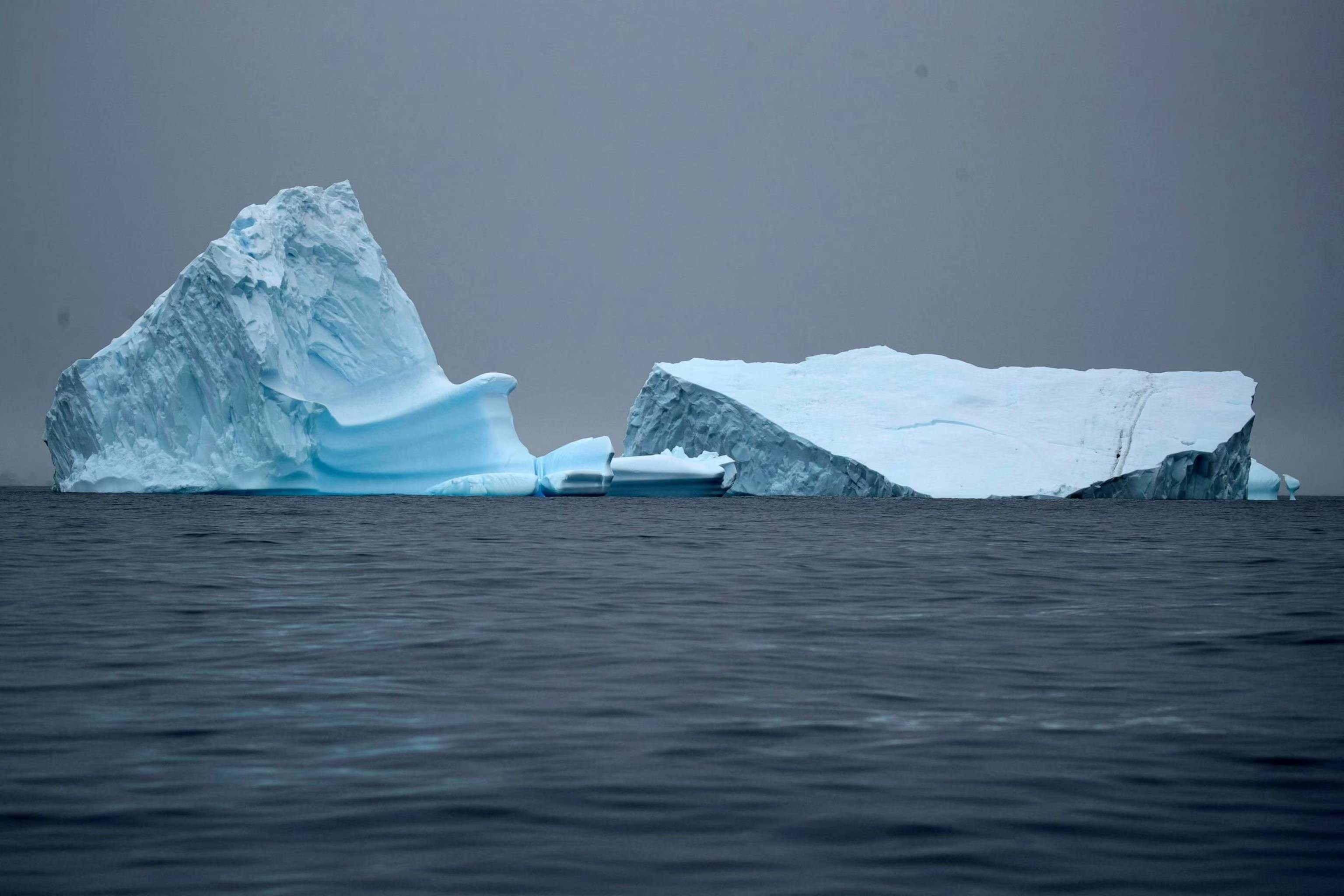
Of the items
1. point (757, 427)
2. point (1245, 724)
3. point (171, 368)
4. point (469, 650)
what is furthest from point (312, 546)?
point (757, 427)

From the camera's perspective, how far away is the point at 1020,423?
1366 inches

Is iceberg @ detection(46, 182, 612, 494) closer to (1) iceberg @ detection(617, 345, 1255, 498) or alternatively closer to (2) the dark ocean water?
(1) iceberg @ detection(617, 345, 1255, 498)

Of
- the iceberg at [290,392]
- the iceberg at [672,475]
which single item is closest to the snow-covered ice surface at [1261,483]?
the iceberg at [672,475]

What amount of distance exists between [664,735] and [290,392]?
23234 millimetres

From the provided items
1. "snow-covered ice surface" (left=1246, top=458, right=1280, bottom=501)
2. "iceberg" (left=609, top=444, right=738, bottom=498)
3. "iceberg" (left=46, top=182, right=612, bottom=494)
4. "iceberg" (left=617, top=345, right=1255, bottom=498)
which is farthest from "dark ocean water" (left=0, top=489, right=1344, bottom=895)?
"snow-covered ice surface" (left=1246, top=458, right=1280, bottom=501)

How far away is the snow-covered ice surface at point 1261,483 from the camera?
1608 inches

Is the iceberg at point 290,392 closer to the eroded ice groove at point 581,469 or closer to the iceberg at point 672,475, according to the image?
the eroded ice groove at point 581,469

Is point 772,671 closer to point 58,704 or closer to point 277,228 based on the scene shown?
point 58,704

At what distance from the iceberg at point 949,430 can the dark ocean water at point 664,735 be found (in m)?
21.3

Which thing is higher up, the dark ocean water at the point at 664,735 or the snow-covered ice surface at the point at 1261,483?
the snow-covered ice surface at the point at 1261,483

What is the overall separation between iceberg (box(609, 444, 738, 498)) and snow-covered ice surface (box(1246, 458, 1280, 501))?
18.7 meters

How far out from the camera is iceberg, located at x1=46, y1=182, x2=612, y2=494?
26.1 meters

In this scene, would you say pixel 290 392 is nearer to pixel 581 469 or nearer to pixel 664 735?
pixel 581 469

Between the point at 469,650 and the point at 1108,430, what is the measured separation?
30142 mm
